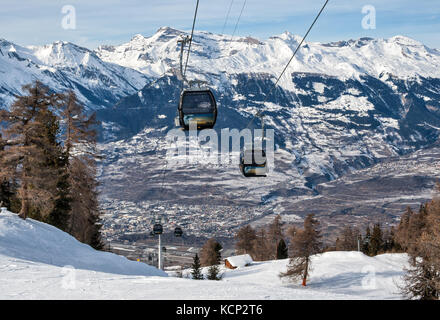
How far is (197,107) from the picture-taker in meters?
24.1

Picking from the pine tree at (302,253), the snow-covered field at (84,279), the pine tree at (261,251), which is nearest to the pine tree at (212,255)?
the pine tree at (261,251)


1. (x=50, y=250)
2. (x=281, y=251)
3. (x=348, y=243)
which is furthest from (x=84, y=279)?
(x=348, y=243)

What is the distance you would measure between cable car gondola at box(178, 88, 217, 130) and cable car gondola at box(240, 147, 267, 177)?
26.9 feet

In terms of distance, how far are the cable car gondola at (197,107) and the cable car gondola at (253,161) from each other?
8.21 metres

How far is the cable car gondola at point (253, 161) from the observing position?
105 feet

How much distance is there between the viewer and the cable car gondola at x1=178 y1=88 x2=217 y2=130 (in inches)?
939

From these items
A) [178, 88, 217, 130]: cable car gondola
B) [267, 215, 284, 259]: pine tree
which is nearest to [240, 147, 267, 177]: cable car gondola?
[178, 88, 217, 130]: cable car gondola

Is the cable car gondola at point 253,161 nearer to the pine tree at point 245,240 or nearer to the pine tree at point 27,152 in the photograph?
the pine tree at point 27,152
